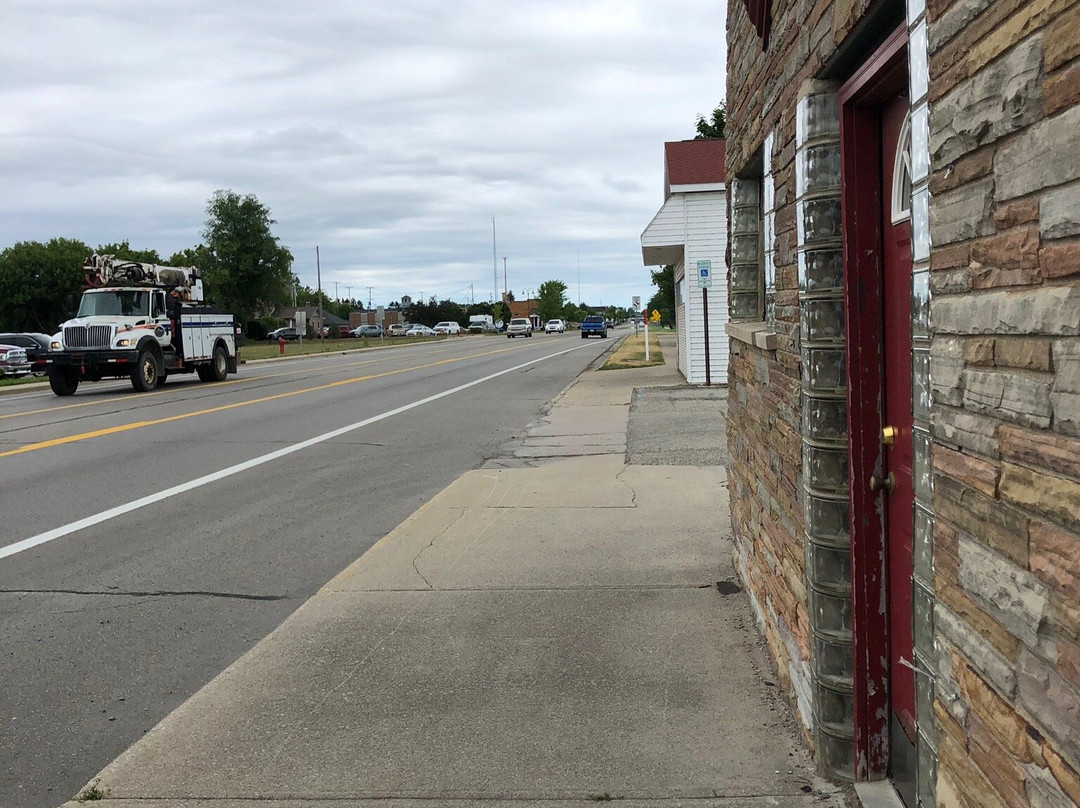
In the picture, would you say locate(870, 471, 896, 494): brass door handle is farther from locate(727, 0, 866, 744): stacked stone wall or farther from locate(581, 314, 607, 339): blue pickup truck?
locate(581, 314, 607, 339): blue pickup truck

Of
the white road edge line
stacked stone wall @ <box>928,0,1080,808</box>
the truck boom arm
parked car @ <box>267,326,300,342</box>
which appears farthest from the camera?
parked car @ <box>267,326,300,342</box>

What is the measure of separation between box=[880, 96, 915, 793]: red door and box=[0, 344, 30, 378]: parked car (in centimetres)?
3404

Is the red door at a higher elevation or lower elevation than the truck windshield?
lower

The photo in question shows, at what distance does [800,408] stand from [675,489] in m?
5.63

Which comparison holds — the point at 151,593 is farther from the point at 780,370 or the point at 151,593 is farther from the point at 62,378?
the point at 62,378

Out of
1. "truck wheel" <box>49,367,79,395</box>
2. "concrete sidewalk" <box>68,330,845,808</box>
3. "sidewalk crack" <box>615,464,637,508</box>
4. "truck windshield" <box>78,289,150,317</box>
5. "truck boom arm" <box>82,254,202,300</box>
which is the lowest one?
"concrete sidewalk" <box>68,330,845,808</box>

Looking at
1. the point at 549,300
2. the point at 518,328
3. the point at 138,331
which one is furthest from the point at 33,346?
the point at 549,300

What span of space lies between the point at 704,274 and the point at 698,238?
174 centimetres

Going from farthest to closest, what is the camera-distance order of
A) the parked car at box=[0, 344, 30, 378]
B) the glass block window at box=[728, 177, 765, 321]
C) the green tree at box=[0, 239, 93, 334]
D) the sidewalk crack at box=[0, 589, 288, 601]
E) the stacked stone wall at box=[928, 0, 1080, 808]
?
the green tree at box=[0, 239, 93, 334]
the parked car at box=[0, 344, 30, 378]
the sidewalk crack at box=[0, 589, 288, 601]
the glass block window at box=[728, 177, 765, 321]
the stacked stone wall at box=[928, 0, 1080, 808]

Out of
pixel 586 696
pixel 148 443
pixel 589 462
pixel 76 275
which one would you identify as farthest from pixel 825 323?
pixel 76 275

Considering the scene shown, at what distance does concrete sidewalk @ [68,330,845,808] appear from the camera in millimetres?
3691

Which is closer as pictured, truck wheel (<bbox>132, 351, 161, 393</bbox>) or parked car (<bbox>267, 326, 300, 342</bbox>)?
truck wheel (<bbox>132, 351, 161, 393</bbox>)

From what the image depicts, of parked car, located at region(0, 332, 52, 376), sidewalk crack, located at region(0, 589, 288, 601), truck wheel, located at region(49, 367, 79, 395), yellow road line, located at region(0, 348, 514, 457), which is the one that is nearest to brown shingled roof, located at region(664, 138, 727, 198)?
yellow road line, located at region(0, 348, 514, 457)

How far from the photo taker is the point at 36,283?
70312 mm
